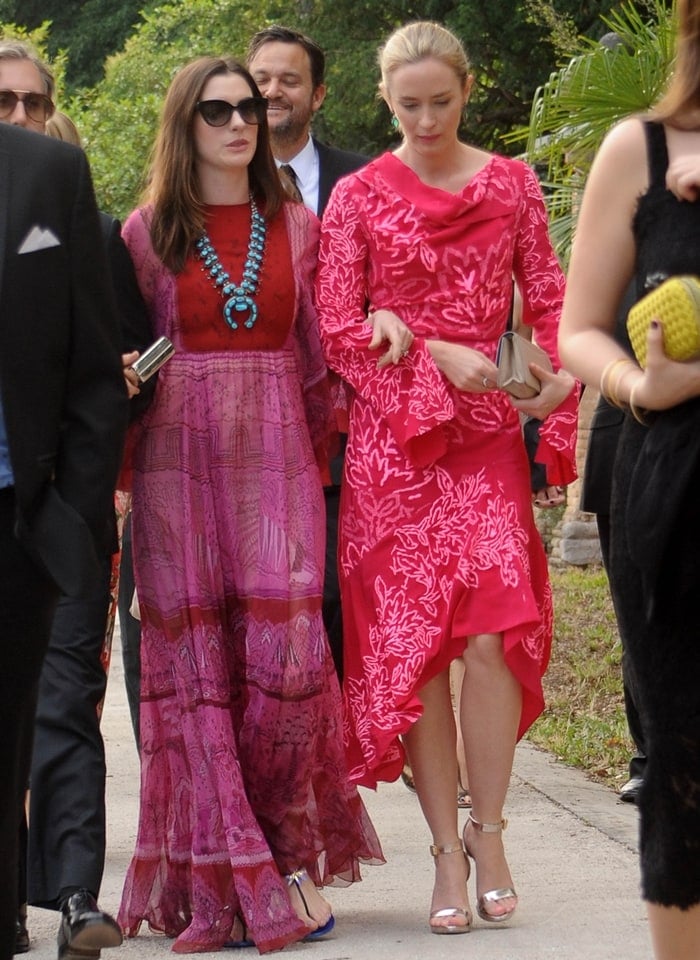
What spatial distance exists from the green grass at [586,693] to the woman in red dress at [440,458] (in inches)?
88.8

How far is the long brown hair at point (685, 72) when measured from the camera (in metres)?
3.21

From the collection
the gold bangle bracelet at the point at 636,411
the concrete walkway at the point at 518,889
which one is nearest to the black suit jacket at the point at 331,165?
the concrete walkway at the point at 518,889

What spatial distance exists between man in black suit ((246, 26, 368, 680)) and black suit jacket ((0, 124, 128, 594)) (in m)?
2.60

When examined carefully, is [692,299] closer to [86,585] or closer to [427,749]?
[86,585]

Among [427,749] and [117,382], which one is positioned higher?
[117,382]

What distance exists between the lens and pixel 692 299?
9.70ft

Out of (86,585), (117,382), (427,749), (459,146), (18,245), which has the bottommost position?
(427,749)

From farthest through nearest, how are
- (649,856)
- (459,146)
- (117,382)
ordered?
1. (459,146)
2. (117,382)
3. (649,856)

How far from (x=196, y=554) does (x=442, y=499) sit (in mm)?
681

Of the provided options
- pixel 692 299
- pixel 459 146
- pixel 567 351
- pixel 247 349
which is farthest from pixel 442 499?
pixel 692 299

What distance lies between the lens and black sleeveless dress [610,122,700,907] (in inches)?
122

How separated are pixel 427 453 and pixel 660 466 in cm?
195

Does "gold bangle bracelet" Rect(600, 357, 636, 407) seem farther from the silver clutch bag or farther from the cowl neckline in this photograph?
the cowl neckline

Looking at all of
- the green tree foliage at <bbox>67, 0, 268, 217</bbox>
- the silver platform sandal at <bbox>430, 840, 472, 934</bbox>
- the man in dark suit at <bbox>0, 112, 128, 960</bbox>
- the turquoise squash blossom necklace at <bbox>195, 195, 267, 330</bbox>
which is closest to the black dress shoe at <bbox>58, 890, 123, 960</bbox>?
the silver platform sandal at <bbox>430, 840, 472, 934</bbox>
